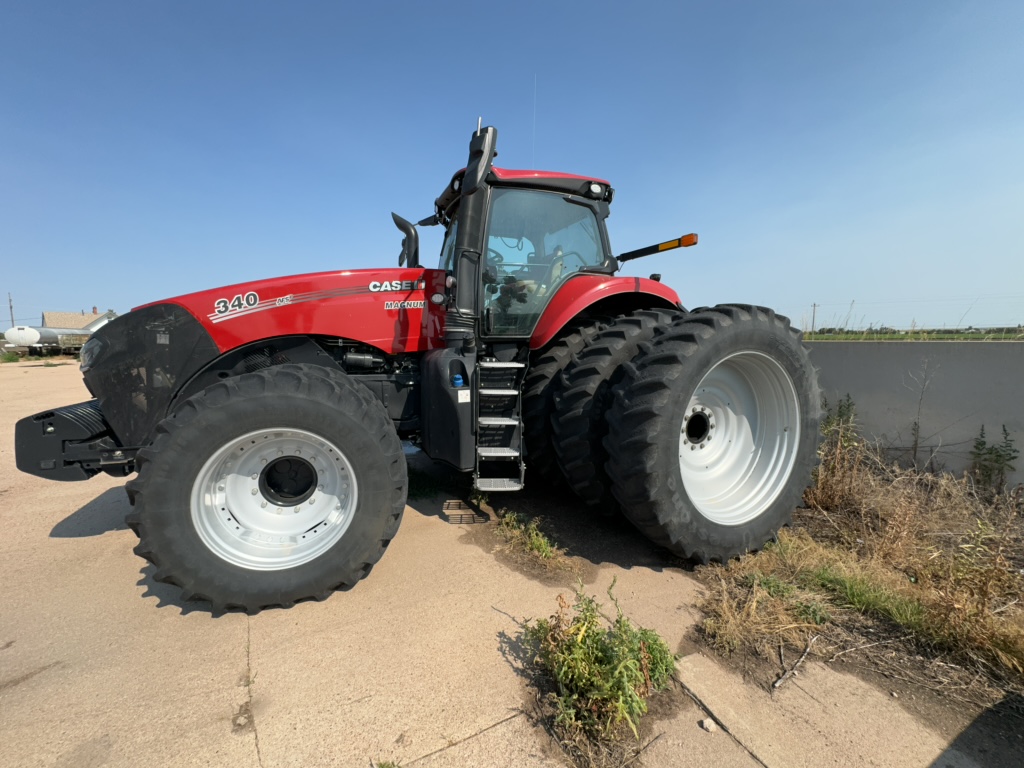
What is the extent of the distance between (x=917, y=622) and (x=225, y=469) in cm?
312

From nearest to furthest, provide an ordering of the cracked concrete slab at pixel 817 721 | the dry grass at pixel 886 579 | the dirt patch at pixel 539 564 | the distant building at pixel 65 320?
1. the cracked concrete slab at pixel 817 721
2. the dry grass at pixel 886 579
3. the dirt patch at pixel 539 564
4. the distant building at pixel 65 320

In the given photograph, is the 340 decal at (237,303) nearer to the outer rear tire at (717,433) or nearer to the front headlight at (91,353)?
the front headlight at (91,353)

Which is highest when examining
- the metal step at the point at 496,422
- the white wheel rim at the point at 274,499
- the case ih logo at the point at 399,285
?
the case ih logo at the point at 399,285

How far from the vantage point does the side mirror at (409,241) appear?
3.61 m

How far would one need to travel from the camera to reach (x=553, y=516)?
122 inches

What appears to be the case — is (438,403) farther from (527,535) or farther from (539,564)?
(539,564)

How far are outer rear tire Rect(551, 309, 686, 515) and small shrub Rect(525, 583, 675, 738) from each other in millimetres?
832

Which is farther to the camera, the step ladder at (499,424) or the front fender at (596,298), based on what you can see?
the front fender at (596,298)

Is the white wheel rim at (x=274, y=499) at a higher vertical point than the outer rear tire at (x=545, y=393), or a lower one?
lower

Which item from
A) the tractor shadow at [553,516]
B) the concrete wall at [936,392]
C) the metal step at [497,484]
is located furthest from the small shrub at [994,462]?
the metal step at [497,484]

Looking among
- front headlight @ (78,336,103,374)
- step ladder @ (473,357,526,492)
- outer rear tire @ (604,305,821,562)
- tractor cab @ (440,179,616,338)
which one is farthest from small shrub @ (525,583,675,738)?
front headlight @ (78,336,103,374)

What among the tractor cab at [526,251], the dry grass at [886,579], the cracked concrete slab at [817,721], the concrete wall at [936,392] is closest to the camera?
the cracked concrete slab at [817,721]

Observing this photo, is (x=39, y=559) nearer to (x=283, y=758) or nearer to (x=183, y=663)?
(x=183, y=663)

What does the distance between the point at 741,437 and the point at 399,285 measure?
2.39 metres
